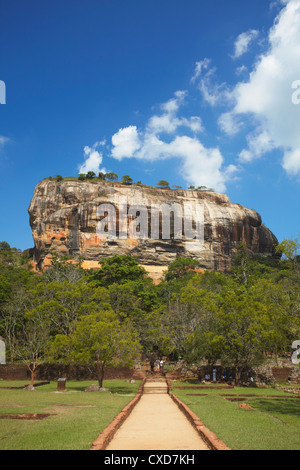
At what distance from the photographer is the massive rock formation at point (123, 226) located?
6034cm

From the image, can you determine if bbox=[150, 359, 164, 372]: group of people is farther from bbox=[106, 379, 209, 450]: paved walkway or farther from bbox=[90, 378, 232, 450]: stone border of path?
bbox=[90, 378, 232, 450]: stone border of path

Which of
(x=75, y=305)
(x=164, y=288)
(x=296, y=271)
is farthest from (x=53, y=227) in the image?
(x=296, y=271)

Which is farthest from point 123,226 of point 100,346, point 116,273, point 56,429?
point 56,429

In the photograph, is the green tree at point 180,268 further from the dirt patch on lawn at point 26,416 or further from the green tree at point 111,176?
the dirt patch on lawn at point 26,416

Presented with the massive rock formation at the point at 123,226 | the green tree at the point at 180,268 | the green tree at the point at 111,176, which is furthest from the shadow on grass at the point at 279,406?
the green tree at the point at 111,176

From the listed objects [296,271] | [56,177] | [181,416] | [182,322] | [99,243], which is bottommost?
→ [181,416]

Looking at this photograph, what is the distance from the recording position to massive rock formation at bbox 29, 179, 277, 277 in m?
60.3

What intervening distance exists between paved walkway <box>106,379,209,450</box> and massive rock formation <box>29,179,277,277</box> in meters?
49.0

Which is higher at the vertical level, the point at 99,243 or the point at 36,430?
the point at 99,243

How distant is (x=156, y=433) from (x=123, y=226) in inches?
2147

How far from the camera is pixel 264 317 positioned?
2106cm

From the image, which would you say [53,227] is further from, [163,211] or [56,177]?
[163,211]

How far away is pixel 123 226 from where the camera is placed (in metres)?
61.8

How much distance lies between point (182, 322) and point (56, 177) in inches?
1995
